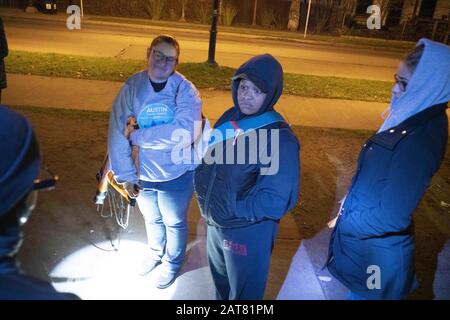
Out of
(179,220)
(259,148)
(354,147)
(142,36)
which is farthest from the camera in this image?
(142,36)

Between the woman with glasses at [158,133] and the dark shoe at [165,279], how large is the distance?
1.06 feet

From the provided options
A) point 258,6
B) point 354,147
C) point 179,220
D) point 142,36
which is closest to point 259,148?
point 179,220

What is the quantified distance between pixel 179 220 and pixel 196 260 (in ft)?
2.04

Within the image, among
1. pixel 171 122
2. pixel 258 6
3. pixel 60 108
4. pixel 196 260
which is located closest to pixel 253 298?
pixel 196 260

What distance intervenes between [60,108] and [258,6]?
19336 millimetres

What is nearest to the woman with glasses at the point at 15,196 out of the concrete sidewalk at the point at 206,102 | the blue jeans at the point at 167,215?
the blue jeans at the point at 167,215

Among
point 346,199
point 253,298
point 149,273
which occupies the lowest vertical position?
point 149,273

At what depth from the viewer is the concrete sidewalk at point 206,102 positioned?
271 inches

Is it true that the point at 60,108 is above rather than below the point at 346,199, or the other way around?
below

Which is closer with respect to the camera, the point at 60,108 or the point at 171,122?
the point at 171,122

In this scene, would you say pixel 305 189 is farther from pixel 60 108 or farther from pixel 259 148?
pixel 60 108

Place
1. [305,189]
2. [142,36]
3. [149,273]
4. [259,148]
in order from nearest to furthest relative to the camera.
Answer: [259,148]
[149,273]
[305,189]
[142,36]

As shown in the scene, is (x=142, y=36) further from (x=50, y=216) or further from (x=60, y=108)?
(x=50, y=216)

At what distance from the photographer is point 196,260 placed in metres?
3.37
